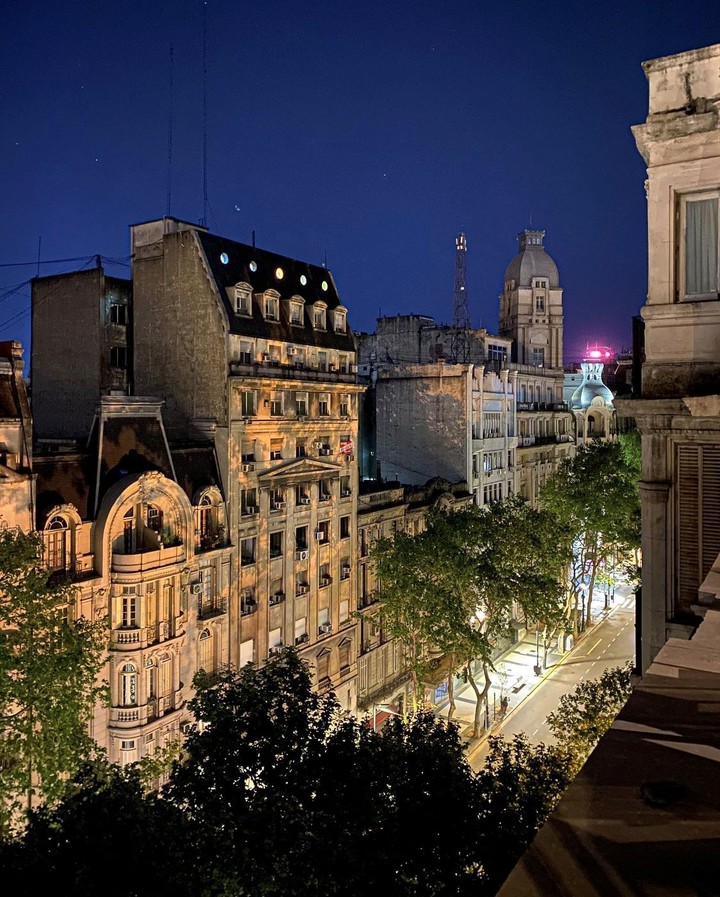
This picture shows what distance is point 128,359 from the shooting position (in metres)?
45.3

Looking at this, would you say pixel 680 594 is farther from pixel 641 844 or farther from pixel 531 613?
pixel 531 613

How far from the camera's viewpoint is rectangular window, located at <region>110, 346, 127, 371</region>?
4422 cm

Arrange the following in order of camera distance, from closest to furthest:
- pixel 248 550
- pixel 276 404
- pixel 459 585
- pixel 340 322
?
1. pixel 459 585
2. pixel 248 550
3. pixel 276 404
4. pixel 340 322

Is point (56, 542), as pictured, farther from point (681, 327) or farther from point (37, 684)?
point (681, 327)

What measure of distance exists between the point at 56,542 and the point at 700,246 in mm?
27935

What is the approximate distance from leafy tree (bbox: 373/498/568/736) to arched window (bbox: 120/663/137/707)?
14.7 m

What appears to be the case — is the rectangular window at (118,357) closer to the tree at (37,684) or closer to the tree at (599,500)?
the tree at (37,684)

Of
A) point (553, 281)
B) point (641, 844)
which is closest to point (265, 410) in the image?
point (641, 844)

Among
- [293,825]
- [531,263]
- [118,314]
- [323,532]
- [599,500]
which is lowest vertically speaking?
[293,825]

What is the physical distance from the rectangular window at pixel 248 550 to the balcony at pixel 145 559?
22.0 feet

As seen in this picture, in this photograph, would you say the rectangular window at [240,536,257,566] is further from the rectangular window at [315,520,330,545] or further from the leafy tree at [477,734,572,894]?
the leafy tree at [477,734,572,894]

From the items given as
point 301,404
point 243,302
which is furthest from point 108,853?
point 301,404

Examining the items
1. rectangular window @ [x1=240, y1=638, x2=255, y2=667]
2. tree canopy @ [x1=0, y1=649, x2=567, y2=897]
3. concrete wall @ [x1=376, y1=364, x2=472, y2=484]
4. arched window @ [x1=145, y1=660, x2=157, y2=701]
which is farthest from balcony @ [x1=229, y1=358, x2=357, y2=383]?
tree canopy @ [x1=0, y1=649, x2=567, y2=897]

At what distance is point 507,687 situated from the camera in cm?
5350
